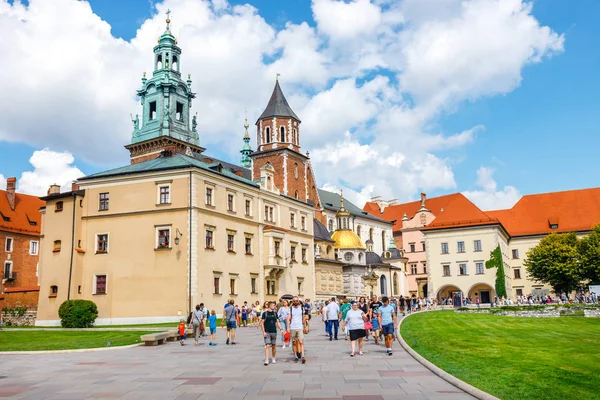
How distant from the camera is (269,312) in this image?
56.1 ft

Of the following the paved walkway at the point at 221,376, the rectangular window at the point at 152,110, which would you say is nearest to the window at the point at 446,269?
the rectangular window at the point at 152,110

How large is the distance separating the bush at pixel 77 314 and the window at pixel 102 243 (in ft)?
20.9

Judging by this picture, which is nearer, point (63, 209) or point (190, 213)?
point (190, 213)

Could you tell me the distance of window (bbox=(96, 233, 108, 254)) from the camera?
44.3 meters

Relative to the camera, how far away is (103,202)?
45.4 m

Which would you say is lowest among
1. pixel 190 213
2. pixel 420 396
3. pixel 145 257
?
pixel 420 396

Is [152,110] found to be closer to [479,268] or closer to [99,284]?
[99,284]

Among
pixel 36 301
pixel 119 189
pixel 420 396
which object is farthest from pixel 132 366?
pixel 36 301

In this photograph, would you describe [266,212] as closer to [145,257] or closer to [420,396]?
[145,257]

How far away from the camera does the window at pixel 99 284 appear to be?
143ft

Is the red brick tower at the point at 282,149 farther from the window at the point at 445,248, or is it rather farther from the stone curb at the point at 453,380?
the stone curb at the point at 453,380

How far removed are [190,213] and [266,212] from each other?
11331 millimetres

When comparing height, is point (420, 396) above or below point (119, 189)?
below

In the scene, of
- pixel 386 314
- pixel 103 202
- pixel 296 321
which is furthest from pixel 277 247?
pixel 296 321
